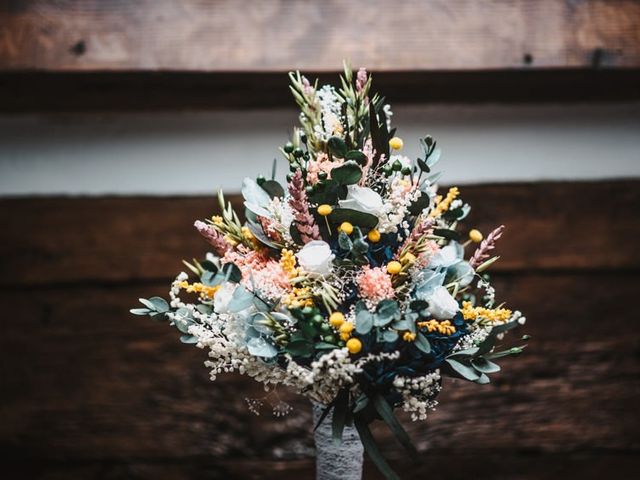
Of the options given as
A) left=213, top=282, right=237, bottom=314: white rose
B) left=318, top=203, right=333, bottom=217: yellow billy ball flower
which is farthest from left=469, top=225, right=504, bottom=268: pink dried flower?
left=213, top=282, right=237, bottom=314: white rose

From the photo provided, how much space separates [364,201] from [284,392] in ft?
2.43

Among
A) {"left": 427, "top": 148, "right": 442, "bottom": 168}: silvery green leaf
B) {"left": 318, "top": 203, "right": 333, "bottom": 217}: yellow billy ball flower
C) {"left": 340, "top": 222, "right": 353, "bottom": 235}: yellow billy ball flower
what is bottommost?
{"left": 340, "top": 222, "right": 353, "bottom": 235}: yellow billy ball flower

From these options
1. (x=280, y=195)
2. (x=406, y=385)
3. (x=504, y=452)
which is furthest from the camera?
(x=504, y=452)

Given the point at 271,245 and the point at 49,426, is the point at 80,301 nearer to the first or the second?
the point at 49,426

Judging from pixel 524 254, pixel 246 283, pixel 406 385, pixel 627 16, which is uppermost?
pixel 627 16

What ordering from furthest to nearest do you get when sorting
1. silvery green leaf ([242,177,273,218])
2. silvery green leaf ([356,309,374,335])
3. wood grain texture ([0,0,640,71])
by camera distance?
wood grain texture ([0,0,640,71]) → silvery green leaf ([242,177,273,218]) → silvery green leaf ([356,309,374,335])

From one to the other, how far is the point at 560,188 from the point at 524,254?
16cm

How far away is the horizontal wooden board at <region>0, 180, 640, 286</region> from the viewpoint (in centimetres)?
142

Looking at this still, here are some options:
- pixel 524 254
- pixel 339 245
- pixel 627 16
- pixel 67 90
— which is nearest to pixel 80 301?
pixel 67 90

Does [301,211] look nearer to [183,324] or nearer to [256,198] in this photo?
[256,198]

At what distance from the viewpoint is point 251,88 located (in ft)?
4.58

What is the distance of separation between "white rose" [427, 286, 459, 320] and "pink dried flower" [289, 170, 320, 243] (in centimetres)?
16

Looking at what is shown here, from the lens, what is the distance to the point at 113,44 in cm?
134

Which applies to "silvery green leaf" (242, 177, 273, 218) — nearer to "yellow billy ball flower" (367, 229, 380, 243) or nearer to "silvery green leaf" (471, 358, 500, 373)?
"yellow billy ball flower" (367, 229, 380, 243)
